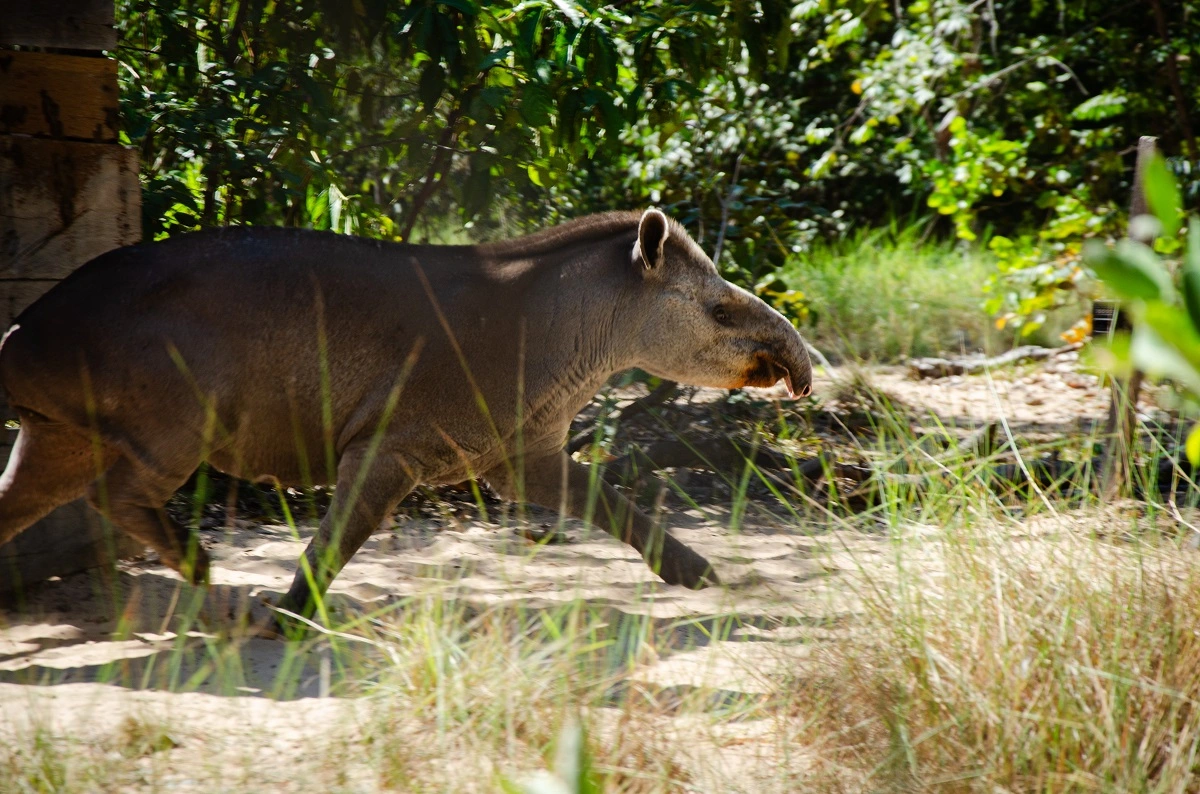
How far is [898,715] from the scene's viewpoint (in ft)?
10.0

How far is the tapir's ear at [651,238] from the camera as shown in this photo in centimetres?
454

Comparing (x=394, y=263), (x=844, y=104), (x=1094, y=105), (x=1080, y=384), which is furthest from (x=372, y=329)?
(x=844, y=104)

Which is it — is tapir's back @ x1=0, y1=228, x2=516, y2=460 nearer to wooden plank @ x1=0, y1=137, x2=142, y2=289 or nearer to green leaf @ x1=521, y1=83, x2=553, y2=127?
wooden plank @ x1=0, y1=137, x2=142, y2=289

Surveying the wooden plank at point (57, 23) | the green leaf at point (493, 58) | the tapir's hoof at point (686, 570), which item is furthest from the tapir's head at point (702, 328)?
the wooden plank at point (57, 23)

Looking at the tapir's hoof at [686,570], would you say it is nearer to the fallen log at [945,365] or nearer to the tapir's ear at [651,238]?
the tapir's ear at [651,238]

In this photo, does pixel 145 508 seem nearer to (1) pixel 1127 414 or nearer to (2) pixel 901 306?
(1) pixel 1127 414

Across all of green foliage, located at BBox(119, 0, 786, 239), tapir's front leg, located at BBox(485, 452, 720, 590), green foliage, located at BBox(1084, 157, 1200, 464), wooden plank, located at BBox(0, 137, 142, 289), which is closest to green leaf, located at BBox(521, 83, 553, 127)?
green foliage, located at BBox(119, 0, 786, 239)

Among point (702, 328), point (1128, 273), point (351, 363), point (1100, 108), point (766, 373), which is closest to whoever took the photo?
point (1128, 273)

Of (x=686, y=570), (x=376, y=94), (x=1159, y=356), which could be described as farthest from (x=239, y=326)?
(x=1159, y=356)

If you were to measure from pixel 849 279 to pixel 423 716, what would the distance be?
334 inches

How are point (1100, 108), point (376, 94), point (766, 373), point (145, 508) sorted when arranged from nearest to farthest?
point (145, 508) → point (766, 373) → point (376, 94) → point (1100, 108)

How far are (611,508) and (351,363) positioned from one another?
1343 mm

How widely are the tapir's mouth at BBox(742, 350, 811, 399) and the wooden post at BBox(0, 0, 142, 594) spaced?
264 cm

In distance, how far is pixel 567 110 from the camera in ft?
17.2
